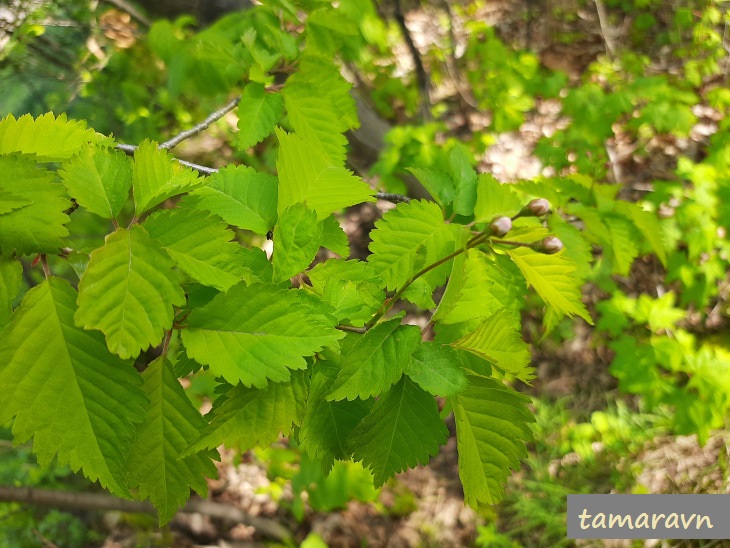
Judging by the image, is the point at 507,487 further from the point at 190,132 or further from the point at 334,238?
the point at 190,132

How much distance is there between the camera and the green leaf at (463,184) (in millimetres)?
1014

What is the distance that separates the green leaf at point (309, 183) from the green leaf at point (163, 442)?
12.6 inches

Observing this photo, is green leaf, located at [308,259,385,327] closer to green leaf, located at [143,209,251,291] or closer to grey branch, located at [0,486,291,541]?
Answer: green leaf, located at [143,209,251,291]

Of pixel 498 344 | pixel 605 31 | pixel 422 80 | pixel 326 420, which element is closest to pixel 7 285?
pixel 326 420

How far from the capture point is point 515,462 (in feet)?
2.24

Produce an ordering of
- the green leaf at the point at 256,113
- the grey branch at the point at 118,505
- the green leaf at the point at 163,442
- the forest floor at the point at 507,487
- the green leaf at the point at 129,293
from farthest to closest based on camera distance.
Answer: the forest floor at the point at 507,487 < the grey branch at the point at 118,505 < the green leaf at the point at 256,113 < the green leaf at the point at 163,442 < the green leaf at the point at 129,293

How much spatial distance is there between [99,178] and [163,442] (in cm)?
38

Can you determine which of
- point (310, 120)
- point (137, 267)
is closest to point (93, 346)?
point (137, 267)

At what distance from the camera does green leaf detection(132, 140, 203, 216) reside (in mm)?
654

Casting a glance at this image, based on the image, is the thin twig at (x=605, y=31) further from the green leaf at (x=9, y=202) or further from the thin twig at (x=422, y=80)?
the green leaf at (x=9, y=202)

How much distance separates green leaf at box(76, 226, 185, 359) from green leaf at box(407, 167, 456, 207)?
612mm

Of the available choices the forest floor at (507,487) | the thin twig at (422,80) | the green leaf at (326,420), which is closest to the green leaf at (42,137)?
the green leaf at (326,420)

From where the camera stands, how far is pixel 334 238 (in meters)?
0.88

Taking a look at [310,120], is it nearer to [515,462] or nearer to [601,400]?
[515,462]
